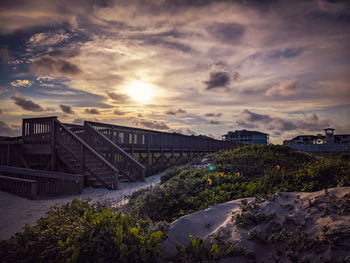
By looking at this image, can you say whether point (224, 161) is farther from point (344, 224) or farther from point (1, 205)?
point (1, 205)

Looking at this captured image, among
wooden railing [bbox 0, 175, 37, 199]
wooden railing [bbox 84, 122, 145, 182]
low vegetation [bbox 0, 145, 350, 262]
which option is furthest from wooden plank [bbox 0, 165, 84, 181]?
low vegetation [bbox 0, 145, 350, 262]

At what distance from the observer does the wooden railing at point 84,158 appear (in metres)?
10.9


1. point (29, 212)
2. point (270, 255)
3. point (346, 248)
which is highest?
point (346, 248)

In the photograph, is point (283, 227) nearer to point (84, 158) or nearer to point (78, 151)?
point (84, 158)

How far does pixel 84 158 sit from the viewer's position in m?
11.2

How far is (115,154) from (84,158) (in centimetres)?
196

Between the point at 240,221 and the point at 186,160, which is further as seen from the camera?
the point at 186,160

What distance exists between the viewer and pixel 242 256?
9.90ft

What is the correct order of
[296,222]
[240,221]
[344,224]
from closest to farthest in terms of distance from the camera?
[344,224], [296,222], [240,221]

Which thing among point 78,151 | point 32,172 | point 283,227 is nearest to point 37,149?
point 78,151

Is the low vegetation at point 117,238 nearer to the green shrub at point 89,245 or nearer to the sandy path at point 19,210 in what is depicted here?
the green shrub at point 89,245

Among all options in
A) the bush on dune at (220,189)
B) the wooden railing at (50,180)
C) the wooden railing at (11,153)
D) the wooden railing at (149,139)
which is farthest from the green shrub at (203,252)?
the wooden railing at (11,153)

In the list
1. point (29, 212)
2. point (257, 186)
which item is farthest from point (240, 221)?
point (29, 212)

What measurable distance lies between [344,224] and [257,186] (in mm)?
2846
